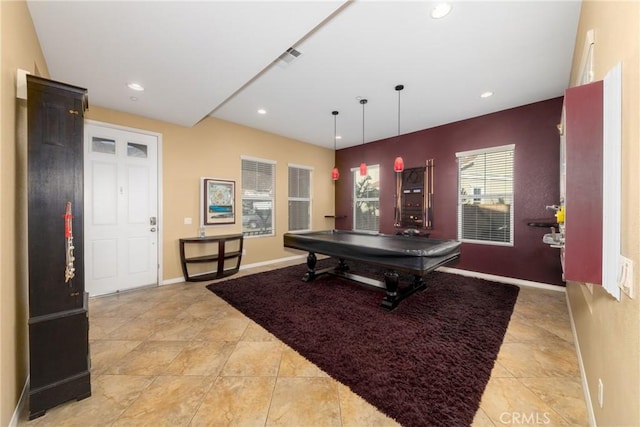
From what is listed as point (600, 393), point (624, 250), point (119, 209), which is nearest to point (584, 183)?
point (624, 250)

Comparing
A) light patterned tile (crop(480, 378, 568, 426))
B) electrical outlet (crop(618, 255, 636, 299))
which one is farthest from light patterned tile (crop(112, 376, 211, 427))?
electrical outlet (crop(618, 255, 636, 299))

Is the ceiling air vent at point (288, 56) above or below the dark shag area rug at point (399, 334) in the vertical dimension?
above

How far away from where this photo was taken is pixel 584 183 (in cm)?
123

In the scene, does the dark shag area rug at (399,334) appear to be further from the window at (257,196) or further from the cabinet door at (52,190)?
the cabinet door at (52,190)

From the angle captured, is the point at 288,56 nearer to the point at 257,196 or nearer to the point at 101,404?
the point at 257,196

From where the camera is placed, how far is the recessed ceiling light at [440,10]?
2.01 meters

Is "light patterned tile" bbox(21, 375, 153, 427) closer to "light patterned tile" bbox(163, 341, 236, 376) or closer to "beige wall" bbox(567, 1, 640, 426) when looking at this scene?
"light patterned tile" bbox(163, 341, 236, 376)

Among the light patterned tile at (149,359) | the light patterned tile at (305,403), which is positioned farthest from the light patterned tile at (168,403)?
the light patterned tile at (305,403)

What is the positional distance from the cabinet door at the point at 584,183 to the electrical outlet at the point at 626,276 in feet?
0.57

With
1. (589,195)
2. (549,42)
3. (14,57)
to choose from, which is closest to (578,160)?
(589,195)

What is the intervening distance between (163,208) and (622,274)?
5.09 meters

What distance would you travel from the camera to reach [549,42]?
8.13ft

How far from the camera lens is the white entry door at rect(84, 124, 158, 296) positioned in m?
3.55

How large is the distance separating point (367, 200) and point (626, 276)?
18.2 ft
